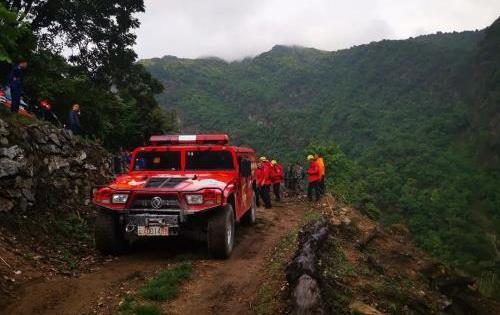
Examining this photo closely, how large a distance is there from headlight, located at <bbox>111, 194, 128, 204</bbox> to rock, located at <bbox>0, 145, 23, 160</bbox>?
2.57m

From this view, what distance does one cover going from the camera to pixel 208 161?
32.7 ft

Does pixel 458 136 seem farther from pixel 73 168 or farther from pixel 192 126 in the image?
pixel 73 168

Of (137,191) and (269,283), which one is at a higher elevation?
(137,191)

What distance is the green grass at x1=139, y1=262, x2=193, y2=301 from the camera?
6.62 m

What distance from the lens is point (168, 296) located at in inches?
→ 261

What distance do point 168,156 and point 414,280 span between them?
569 cm

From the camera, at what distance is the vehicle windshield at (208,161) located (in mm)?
9930

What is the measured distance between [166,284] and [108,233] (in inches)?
78.8

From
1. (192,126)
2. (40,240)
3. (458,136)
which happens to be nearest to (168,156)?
(40,240)

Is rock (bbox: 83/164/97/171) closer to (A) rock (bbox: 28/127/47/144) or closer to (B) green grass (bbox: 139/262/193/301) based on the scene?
(A) rock (bbox: 28/127/47/144)

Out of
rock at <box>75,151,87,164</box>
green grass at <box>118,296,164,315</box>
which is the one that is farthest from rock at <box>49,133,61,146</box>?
green grass at <box>118,296,164,315</box>

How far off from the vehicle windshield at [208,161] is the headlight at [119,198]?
1.88 meters

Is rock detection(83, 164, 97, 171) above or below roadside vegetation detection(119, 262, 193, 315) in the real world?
above

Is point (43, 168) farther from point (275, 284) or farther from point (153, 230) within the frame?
point (275, 284)
